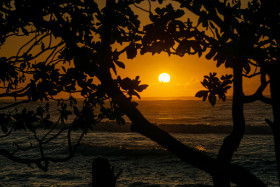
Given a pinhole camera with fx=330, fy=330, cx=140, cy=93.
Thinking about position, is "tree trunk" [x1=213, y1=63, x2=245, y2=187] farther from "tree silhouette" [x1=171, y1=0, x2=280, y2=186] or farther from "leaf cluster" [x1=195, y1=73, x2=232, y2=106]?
"leaf cluster" [x1=195, y1=73, x2=232, y2=106]

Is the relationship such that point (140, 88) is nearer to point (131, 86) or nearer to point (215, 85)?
point (131, 86)

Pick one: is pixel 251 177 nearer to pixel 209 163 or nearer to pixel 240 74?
pixel 209 163

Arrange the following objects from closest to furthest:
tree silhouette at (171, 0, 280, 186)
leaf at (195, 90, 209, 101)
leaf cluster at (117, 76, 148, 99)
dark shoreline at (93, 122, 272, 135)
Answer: tree silhouette at (171, 0, 280, 186) < leaf at (195, 90, 209, 101) < leaf cluster at (117, 76, 148, 99) < dark shoreline at (93, 122, 272, 135)

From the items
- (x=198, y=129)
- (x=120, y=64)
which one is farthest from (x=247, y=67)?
(x=198, y=129)

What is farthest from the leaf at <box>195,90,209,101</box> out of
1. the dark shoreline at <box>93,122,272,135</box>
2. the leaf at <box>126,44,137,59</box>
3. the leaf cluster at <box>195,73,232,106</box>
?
the dark shoreline at <box>93,122,272,135</box>

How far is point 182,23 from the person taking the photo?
2828 millimetres

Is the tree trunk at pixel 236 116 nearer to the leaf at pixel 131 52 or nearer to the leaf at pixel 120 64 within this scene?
the leaf at pixel 131 52

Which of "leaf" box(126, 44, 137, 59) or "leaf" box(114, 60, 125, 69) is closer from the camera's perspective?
"leaf" box(126, 44, 137, 59)

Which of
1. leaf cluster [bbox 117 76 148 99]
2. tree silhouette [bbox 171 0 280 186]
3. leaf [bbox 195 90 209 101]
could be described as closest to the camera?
tree silhouette [bbox 171 0 280 186]

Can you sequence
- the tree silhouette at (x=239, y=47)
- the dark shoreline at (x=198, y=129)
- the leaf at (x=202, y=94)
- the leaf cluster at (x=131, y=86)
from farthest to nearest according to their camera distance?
the dark shoreline at (x=198, y=129) → the leaf cluster at (x=131, y=86) → the leaf at (x=202, y=94) → the tree silhouette at (x=239, y=47)

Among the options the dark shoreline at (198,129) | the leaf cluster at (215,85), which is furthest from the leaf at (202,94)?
the dark shoreline at (198,129)

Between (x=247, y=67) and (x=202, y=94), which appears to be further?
(x=202, y=94)

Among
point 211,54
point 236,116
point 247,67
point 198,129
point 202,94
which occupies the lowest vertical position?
point 198,129

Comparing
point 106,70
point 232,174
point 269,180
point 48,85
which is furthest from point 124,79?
point 269,180
